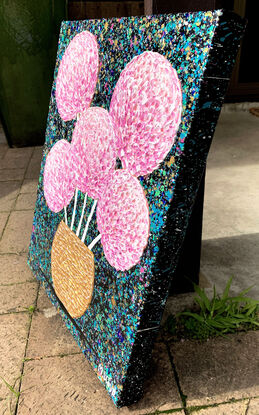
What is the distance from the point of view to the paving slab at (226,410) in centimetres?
120

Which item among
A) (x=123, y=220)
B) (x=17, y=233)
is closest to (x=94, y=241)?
(x=123, y=220)

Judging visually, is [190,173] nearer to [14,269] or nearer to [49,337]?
[49,337]

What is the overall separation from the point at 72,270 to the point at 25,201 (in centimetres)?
165

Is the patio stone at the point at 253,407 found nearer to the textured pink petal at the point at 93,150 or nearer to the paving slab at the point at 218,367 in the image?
the paving slab at the point at 218,367

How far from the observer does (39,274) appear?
182cm

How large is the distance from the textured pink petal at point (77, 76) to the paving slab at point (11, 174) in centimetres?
198

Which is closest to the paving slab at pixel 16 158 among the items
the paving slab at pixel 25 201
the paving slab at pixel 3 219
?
the paving slab at pixel 25 201

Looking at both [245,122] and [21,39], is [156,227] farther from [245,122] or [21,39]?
[245,122]

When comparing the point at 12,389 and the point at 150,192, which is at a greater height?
the point at 150,192

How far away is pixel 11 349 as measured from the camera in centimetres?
150

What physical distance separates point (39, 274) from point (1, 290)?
23cm

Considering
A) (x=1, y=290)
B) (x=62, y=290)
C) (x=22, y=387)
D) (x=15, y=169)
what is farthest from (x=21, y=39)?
(x=22, y=387)

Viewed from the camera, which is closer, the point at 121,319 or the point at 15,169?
the point at 121,319

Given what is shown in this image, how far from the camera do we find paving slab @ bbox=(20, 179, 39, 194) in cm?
314
